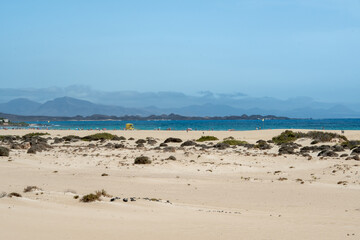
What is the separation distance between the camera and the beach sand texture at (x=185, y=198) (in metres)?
8.45

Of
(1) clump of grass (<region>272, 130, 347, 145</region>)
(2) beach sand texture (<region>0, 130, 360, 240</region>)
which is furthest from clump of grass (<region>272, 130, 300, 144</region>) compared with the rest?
(2) beach sand texture (<region>0, 130, 360, 240</region>)

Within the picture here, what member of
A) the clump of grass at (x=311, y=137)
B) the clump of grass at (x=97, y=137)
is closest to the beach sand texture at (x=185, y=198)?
the clump of grass at (x=311, y=137)

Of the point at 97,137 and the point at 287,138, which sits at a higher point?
the point at 287,138

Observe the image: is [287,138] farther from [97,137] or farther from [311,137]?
[97,137]

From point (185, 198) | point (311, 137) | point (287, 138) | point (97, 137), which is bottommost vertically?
point (185, 198)

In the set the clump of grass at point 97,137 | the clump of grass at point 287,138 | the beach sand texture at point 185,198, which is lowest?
the beach sand texture at point 185,198

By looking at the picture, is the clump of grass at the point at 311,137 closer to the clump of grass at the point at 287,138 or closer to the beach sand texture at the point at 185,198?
the clump of grass at the point at 287,138

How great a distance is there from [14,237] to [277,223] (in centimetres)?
557

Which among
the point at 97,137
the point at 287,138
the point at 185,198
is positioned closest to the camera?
the point at 185,198

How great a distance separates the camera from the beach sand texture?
8453 millimetres

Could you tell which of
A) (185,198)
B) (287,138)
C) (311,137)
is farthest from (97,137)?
(185,198)

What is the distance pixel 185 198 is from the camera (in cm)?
1388

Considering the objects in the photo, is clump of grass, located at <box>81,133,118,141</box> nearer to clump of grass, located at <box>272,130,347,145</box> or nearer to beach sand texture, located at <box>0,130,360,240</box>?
clump of grass, located at <box>272,130,347,145</box>

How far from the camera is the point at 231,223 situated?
939cm
